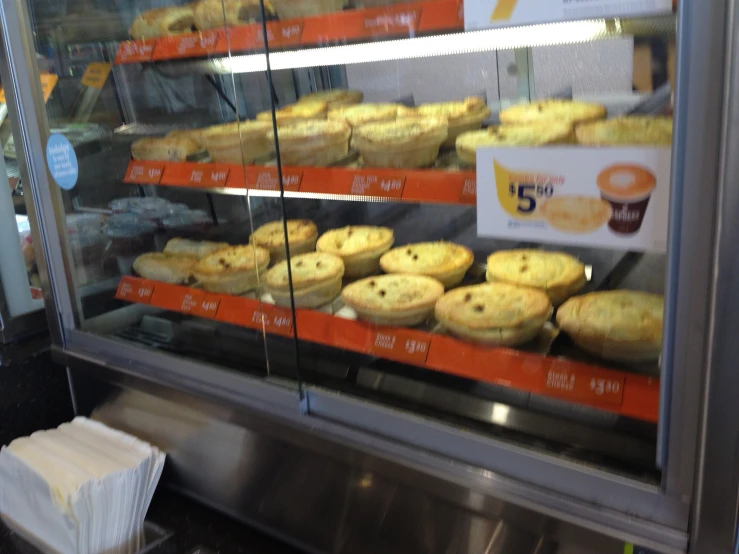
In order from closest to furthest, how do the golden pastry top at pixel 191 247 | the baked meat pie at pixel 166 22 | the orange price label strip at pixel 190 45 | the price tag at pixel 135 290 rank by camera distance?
the orange price label strip at pixel 190 45, the baked meat pie at pixel 166 22, the price tag at pixel 135 290, the golden pastry top at pixel 191 247

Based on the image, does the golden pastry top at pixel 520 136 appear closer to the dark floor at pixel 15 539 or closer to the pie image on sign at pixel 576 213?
the pie image on sign at pixel 576 213

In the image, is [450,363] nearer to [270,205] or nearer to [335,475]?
[335,475]

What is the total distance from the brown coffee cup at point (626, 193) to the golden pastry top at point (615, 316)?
177 millimetres

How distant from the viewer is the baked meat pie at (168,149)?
177 centimetres

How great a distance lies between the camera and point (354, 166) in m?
1.44

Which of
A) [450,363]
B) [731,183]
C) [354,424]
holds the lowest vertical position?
[354,424]

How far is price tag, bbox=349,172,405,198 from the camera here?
48.5 inches

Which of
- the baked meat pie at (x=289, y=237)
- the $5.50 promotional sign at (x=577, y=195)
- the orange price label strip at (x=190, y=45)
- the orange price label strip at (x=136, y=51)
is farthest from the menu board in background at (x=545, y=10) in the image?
the orange price label strip at (x=136, y=51)

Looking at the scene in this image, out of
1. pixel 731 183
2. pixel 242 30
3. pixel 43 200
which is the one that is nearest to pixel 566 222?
pixel 731 183

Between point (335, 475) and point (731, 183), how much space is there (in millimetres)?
924

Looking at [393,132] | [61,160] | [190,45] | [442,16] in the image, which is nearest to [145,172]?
[61,160]

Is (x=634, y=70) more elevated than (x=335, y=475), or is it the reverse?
(x=634, y=70)

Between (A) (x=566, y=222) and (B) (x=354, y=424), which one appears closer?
(A) (x=566, y=222)

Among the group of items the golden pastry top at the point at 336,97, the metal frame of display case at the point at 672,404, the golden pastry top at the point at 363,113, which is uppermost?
the golden pastry top at the point at 336,97
